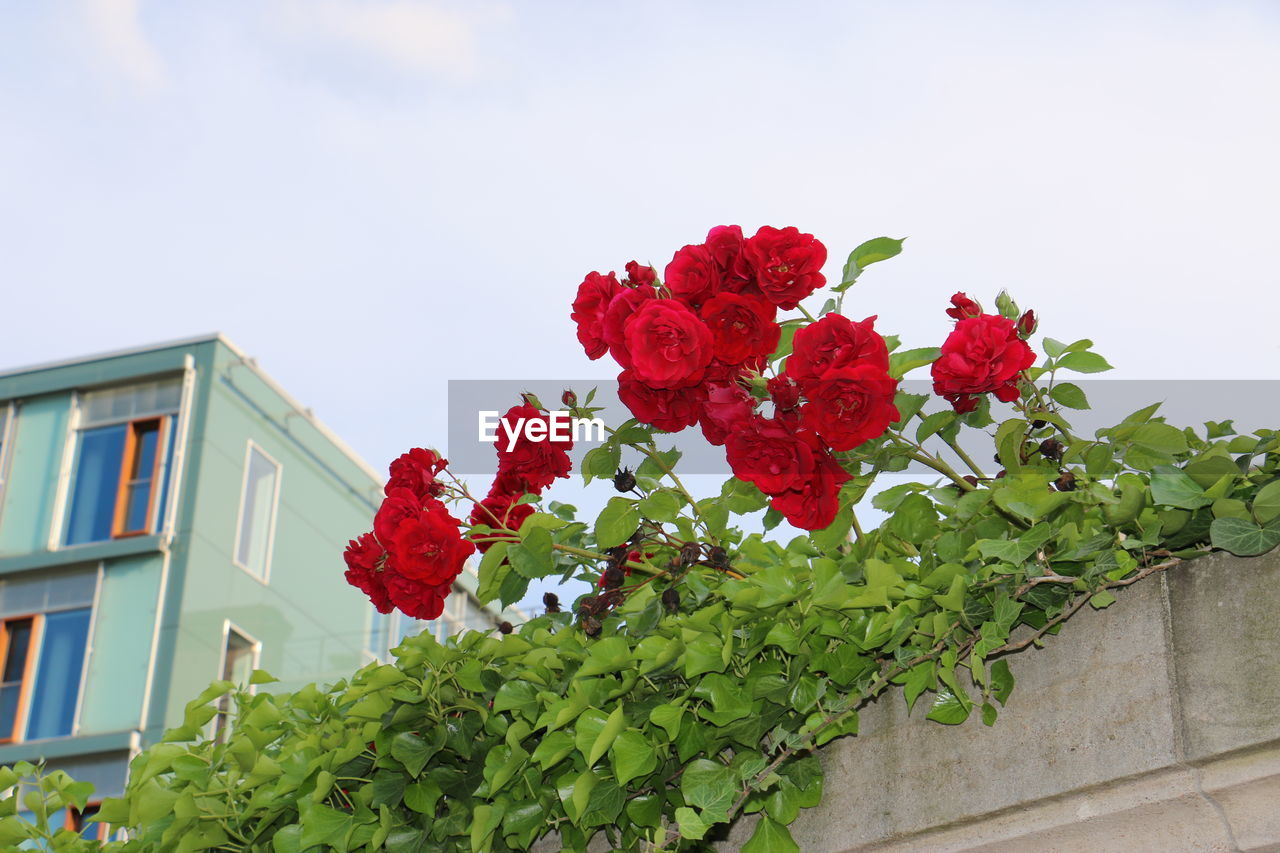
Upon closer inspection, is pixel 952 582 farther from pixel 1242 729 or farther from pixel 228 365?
pixel 228 365

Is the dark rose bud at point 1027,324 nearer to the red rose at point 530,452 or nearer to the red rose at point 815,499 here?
the red rose at point 815,499

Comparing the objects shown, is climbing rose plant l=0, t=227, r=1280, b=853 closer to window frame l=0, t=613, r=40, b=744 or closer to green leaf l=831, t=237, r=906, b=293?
green leaf l=831, t=237, r=906, b=293

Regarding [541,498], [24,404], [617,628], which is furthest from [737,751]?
[24,404]

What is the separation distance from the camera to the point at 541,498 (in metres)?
2.85

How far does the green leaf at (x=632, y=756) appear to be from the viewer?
92.7 inches

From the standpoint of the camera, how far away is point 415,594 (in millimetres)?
2695

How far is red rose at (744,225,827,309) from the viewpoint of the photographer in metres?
2.39

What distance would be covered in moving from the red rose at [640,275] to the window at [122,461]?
18436mm

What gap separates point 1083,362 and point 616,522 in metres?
0.98

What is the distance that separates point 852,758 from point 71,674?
18.6 meters

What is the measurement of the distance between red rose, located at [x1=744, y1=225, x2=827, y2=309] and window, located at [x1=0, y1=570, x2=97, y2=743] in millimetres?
18420

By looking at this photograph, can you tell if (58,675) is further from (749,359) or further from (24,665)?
(749,359)

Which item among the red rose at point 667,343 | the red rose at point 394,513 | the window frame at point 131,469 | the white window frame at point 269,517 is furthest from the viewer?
the white window frame at point 269,517

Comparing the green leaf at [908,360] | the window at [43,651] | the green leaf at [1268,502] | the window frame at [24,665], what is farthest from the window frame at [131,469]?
the green leaf at [1268,502]
